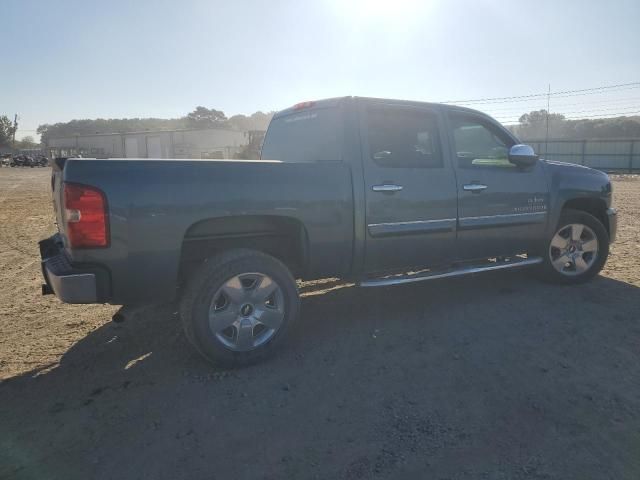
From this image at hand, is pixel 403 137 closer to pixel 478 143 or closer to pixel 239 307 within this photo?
pixel 478 143

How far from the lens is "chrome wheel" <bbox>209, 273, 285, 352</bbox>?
352cm

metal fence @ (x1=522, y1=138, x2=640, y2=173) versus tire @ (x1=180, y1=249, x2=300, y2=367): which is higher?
metal fence @ (x1=522, y1=138, x2=640, y2=173)

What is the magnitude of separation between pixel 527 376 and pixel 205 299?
2.30m

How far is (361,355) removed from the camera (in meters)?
3.74

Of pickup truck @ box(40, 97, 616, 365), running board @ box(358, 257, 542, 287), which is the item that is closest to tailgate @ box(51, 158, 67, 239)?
pickup truck @ box(40, 97, 616, 365)

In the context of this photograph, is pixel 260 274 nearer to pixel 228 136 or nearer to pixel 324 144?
pixel 324 144

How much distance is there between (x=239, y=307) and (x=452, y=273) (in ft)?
6.79

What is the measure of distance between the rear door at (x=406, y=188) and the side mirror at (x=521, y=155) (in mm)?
699

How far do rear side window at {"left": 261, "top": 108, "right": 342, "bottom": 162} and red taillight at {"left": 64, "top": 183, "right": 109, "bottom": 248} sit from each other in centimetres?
193

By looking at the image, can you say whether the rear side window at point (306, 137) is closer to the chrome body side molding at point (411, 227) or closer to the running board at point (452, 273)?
the chrome body side molding at point (411, 227)

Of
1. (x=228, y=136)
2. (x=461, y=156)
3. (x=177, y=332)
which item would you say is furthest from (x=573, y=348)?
(x=228, y=136)

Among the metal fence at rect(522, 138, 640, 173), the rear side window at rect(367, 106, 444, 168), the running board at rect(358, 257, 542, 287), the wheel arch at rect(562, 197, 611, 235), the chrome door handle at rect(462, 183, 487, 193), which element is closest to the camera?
the running board at rect(358, 257, 542, 287)

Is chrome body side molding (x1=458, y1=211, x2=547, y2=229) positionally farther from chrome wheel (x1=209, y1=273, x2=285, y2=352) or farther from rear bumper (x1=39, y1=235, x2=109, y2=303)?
rear bumper (x1=39, y1=235, x2=109, y2=303)

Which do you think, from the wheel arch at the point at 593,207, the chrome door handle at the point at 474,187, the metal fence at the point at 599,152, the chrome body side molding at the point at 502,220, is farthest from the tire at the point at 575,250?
the metal fence at the point at 599,152
